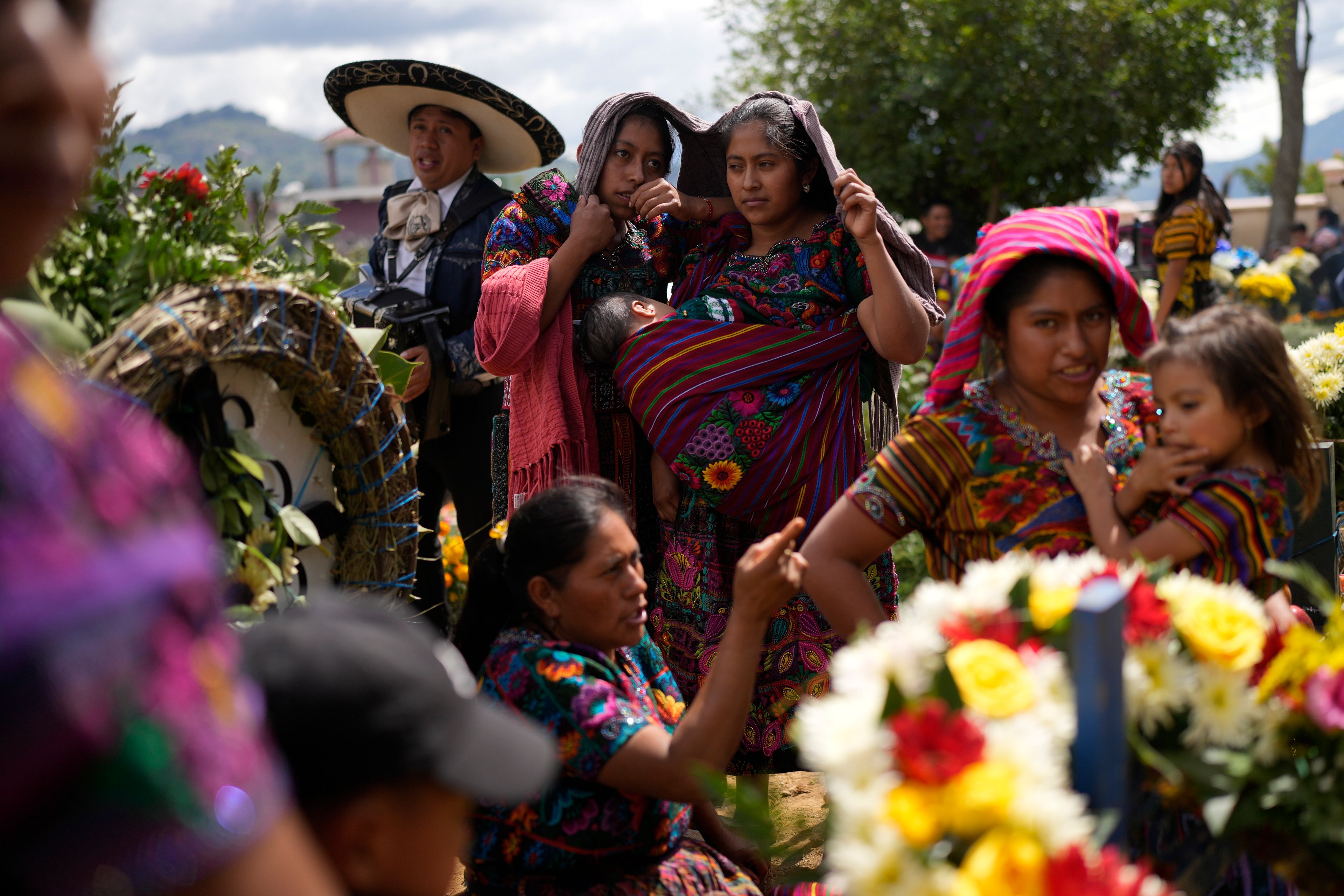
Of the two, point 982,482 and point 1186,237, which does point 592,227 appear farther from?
point 1186,237

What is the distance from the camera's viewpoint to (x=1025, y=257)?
210 cm

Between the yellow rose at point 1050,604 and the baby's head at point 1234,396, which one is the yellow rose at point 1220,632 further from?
the baby's head at point 1234,396

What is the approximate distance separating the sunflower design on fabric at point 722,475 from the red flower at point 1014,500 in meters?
1.11

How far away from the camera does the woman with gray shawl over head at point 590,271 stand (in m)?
3.29

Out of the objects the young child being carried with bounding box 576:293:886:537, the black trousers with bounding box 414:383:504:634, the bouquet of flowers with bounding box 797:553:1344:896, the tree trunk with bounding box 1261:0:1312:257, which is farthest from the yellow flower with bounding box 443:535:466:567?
the tree trunk with bounding box 1261:0:1312:257

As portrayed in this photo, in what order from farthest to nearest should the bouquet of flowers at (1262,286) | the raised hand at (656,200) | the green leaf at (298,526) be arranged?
the bouquet of flowers at (1262,286)
the raised hand at (656,200)
the green leaf at (298,526)

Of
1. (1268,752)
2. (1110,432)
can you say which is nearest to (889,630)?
(1268,752)

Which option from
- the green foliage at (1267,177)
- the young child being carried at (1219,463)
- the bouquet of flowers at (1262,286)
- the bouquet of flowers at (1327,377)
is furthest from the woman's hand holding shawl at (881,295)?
the green foliage at (1267,177)

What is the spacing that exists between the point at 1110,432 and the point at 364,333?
1.66 meters

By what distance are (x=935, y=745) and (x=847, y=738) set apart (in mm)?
91

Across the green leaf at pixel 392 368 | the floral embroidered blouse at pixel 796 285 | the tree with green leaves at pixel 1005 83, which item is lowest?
the green leaf at pixel 392 368

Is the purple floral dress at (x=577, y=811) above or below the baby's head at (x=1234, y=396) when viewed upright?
below

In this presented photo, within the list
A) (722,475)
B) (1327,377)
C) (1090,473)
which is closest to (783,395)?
(722,475)

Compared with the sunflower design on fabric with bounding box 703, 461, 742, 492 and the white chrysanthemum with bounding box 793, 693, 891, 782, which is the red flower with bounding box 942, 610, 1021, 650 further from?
the sunflower design on fabric with bounding box 703, 461, 742, 492
